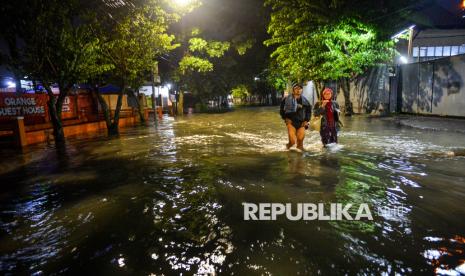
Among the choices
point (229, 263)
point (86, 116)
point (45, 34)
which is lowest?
point (229, 263)

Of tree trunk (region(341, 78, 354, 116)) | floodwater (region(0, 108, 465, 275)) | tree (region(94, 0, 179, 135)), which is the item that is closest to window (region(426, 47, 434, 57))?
tree trunk (region(341, 78, 354, 116))

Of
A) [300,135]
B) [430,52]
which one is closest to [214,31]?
[430,52]

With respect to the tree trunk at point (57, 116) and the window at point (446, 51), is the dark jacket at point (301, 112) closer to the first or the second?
the tree trunk at point (57, 116)

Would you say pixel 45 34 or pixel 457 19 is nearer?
pixel 45 34

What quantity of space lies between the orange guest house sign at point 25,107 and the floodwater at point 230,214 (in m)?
5.76

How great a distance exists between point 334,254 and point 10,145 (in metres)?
13.2

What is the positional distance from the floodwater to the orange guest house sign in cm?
576

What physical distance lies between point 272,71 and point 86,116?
17.2 metres

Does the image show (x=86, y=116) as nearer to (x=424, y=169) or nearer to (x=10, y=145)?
(x=10, y=145)

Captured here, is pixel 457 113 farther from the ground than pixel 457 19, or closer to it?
closer to it

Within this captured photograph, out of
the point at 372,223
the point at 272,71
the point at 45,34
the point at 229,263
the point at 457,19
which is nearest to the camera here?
the point at 229,263

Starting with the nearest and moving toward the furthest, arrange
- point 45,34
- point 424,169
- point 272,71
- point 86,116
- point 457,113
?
point 424,169, point 45,34, point 457,113, point 86,116, point 272,71

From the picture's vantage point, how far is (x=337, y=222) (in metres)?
4.08

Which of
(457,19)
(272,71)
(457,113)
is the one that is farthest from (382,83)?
(457,19)
